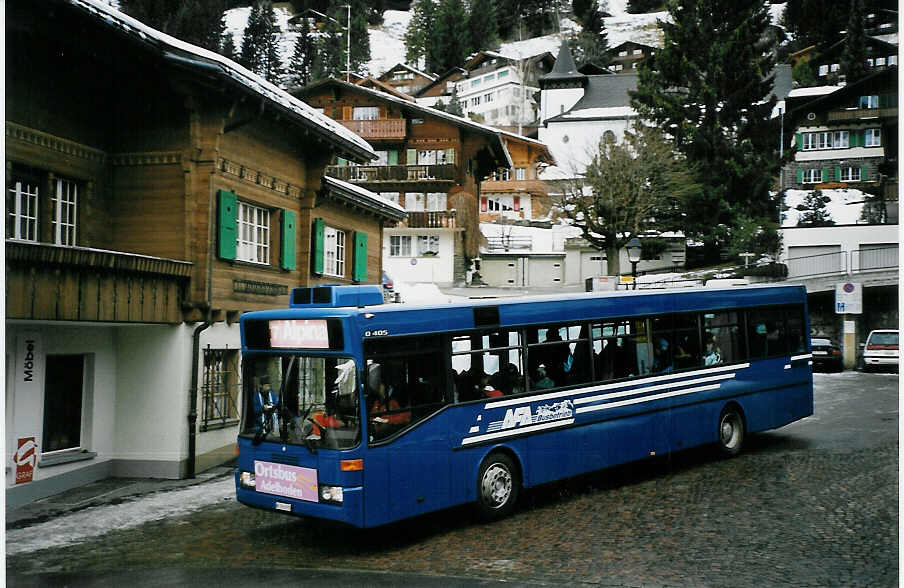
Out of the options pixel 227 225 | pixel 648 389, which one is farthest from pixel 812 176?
pixel 227 225

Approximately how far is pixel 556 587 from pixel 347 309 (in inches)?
143

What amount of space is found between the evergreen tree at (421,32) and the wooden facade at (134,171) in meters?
97.3

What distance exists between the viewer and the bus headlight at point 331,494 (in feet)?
29.1

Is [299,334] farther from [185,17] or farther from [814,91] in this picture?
[814,91]

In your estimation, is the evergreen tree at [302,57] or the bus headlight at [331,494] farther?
the evergreen tree at [302,57]

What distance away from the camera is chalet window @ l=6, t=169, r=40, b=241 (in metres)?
12.4

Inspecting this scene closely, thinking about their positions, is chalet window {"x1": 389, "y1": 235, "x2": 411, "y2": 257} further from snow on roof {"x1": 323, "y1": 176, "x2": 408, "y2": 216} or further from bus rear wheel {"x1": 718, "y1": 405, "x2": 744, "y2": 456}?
bus rear wheel {"x1": 718, "y1": 405, "x2": 744, "y2": 456}

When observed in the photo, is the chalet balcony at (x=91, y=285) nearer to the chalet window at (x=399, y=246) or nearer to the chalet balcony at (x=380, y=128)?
the chalet balcony at (x=380, y=128)

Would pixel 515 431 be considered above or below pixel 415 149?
below

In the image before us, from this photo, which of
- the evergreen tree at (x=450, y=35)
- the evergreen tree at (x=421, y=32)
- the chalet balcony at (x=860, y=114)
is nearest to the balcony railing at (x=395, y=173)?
the chalet balcony at (x=860, y=114)

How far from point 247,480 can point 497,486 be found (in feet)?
9.74

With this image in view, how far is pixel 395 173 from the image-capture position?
47.4m

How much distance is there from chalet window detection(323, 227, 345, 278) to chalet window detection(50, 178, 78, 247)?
7154 mm

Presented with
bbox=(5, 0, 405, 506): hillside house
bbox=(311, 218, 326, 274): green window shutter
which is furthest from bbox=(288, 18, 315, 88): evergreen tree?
bbox=(5, 0, 405, 506): hillside house
